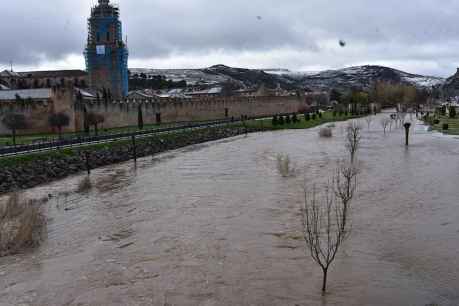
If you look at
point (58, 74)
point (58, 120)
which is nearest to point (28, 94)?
point (58, 120)

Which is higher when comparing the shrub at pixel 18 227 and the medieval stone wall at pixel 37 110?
the medieval stone wall at pixel 37 110

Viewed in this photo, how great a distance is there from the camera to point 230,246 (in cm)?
1094

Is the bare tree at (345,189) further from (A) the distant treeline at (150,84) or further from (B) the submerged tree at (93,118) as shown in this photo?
(A) the distant treeline at (150,84)

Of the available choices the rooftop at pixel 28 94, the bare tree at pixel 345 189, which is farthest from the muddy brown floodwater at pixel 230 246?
the rooftop at pixel 28 94

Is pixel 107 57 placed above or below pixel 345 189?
above

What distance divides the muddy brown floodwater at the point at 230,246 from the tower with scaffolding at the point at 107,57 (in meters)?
45.2

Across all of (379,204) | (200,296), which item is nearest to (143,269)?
(200,296)

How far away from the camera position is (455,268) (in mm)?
9391

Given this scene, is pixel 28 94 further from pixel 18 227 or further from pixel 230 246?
pixel 230 246

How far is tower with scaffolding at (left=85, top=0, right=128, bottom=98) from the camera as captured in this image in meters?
63.8

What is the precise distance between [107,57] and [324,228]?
55672 mm

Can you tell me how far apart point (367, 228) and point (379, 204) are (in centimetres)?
265

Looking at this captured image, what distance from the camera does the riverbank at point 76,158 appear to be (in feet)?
64.4

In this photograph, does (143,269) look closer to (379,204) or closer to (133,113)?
(379,204)
